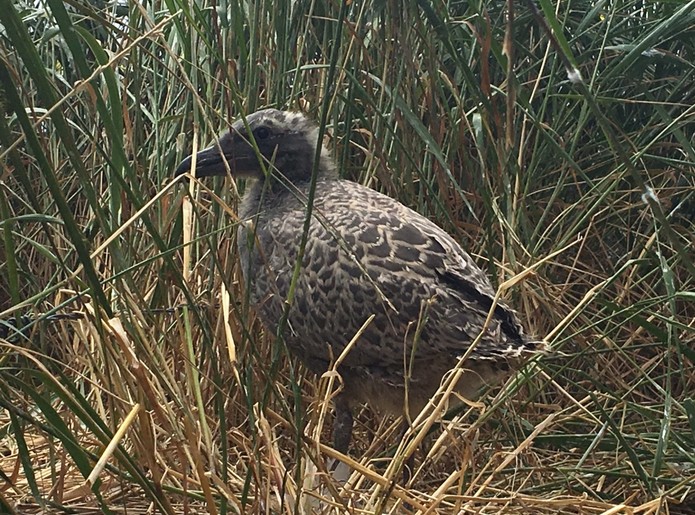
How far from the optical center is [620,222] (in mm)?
2656

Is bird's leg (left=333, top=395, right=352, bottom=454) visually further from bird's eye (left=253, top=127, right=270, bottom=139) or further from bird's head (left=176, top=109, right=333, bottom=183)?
bird's eye (left=253, top=127, right=270, bottom=139)

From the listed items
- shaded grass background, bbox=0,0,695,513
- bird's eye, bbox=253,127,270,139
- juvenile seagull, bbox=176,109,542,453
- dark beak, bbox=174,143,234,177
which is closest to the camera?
shaded grass background, bbox=0,0,695,513

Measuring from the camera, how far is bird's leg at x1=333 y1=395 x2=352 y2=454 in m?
2.16

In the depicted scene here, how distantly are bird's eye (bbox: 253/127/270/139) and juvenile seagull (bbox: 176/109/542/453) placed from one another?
4cm

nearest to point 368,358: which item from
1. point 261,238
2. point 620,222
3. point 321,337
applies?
point 321,337

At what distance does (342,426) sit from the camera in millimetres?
2168

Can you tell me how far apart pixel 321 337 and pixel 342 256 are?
20 cm

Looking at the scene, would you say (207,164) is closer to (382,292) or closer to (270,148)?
(270,148)

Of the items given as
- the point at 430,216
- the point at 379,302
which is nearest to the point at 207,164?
the point at 379,302

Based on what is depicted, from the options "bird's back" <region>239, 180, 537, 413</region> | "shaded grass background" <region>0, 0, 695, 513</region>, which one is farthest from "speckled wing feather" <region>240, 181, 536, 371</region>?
"shaded grass background" <region>0, 0, 695, 513</region>

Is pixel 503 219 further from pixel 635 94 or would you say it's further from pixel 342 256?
pixel 635 94

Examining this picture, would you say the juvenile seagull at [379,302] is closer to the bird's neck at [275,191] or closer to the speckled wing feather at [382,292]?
the speckled wing feather at [382,292]

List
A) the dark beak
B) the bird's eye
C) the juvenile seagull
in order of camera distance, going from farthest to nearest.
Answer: the bird's eye, the dark beak, the juvenile seagull

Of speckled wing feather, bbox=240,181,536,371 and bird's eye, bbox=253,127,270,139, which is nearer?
speckled wing feather, bbox=240,181,536,371
